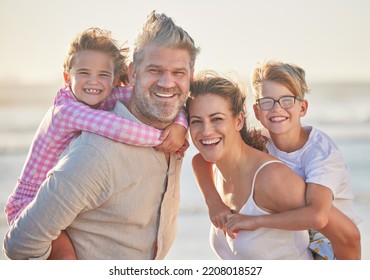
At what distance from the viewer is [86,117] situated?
296 cm

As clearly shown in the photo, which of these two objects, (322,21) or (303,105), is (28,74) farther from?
(303,105)

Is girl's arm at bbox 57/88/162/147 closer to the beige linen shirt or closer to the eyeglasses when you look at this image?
the beige linen shirt

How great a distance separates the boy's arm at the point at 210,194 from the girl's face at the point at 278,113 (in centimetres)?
38

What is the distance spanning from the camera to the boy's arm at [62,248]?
2975mm

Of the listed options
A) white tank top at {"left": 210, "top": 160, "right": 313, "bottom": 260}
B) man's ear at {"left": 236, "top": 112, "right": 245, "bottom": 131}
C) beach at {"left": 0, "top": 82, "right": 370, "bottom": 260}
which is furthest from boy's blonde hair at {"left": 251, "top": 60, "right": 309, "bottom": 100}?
beach at {"left": 0, "top": 82, "right": 370, "bottom": 260}

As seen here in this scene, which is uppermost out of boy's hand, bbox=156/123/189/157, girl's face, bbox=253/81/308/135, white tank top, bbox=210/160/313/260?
girl's face, bbox=253/81/308/135

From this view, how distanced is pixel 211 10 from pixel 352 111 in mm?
7161

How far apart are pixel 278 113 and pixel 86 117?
86 cm

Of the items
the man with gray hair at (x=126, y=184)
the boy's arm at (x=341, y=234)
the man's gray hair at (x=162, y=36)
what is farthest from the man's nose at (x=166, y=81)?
the boy's arm at (x=341, y=234)

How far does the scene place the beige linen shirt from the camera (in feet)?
9.21

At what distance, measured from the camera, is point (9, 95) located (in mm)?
11828

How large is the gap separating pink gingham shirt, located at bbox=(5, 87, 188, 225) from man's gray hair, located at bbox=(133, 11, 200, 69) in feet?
0.94

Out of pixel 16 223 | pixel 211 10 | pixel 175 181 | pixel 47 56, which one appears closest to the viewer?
pixel 16 223

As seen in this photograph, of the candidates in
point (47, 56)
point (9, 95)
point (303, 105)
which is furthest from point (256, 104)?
point (9, 95)
